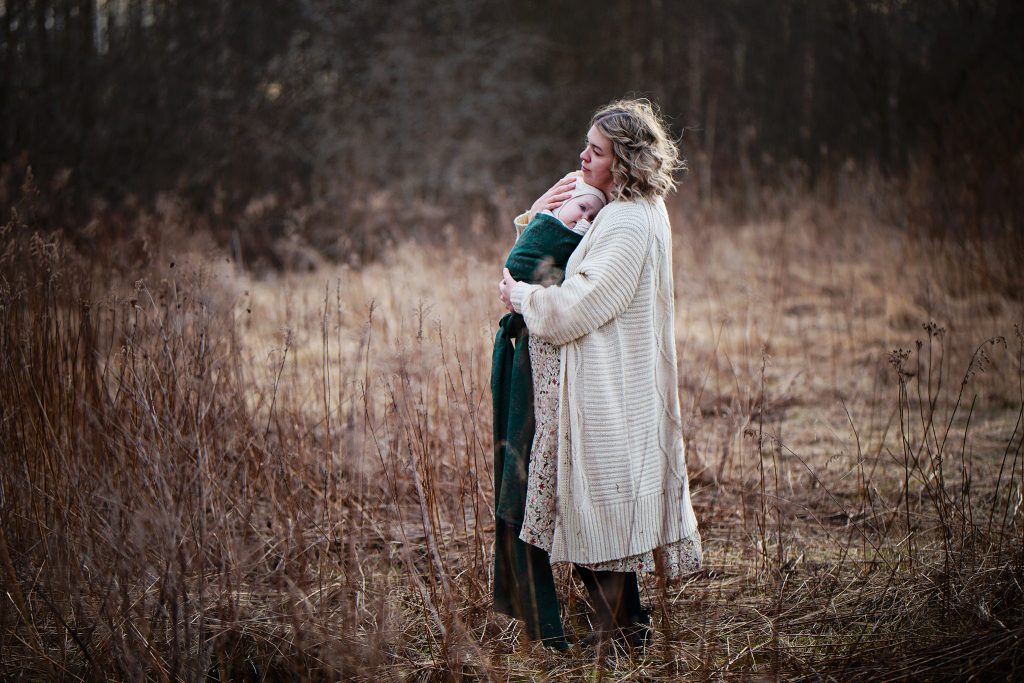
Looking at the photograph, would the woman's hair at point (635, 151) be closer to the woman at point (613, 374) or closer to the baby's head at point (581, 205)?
the woman at point (613, 374)

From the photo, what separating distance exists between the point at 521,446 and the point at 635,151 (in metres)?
0.92

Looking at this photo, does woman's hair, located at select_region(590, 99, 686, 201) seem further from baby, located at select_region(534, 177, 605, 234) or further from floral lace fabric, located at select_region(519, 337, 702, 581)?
floral lace fabric, located at select_region(519, 337, 702, 581)

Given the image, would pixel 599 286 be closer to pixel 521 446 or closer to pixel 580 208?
pixel 580 208

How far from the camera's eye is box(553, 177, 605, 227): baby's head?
254 cm

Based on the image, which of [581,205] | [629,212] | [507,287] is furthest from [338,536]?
[629,212]

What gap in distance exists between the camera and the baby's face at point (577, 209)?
253cm

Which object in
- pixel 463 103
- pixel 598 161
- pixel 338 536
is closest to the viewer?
pixel 598 161

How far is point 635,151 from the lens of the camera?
2.38m

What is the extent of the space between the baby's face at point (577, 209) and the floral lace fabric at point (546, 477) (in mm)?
378

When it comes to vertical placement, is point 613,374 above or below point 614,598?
above

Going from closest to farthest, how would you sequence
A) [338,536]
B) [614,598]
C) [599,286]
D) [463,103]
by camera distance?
[599,286] < [614,598] < [338,536] < [463,103]

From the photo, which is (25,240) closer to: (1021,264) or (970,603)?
(970,603)

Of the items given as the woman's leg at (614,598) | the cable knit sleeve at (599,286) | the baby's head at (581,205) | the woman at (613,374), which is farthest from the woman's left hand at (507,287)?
the woman's leg at (614,598)

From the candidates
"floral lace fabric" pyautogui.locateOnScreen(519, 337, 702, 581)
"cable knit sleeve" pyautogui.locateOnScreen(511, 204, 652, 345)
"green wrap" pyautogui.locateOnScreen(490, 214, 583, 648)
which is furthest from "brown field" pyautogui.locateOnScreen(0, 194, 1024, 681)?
"cable knit sleeve" pyautogui.locateOnScreen(511, 204, 652, 345)
